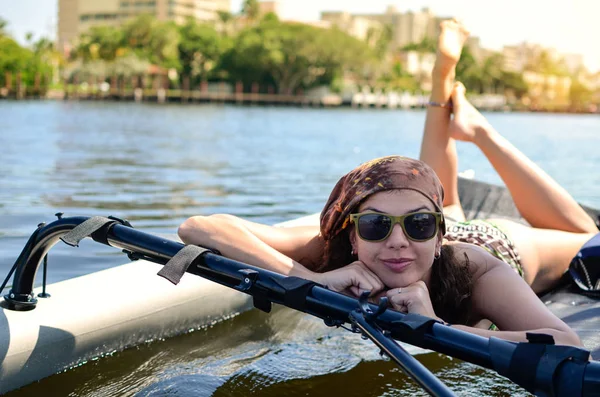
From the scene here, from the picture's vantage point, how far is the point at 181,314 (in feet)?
13.4

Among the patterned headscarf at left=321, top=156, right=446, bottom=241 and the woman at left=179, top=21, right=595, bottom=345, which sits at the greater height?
the patterned headscarf at left=321, top=156, right=446, bottom=241

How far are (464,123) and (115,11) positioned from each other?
13792cm

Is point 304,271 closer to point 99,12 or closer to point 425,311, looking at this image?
point 425,311

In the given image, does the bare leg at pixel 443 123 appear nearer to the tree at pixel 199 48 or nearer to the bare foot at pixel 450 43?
the bare foot at pixel 450 43

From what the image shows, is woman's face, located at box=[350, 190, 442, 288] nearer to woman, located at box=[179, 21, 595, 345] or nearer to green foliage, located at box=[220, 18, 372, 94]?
woman, located at box=[179, 21, 595, 345]

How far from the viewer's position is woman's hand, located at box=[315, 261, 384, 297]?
2605 millimetres

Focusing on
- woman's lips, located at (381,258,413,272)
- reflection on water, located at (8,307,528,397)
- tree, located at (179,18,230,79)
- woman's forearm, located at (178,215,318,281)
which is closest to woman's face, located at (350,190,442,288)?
woman's lips, located at (381,258,413,272)

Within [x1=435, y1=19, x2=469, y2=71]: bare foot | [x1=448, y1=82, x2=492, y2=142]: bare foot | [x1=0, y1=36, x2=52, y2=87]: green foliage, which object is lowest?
[x1=448, y1=82, x2=492, y2=142]: bare foot

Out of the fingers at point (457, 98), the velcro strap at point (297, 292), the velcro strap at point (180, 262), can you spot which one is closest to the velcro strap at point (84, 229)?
the velcro strap at point (180, 262)

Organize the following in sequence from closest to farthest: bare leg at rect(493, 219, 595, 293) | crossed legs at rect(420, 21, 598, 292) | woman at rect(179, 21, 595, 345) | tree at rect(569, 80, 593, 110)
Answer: woman at rect(179, 21, 595, 345) → bare leg at rect(493, 219, 595, 293) → crossed legs at rect(420, 21, 598, 292) → tree at rect(569, 80, 593, 110)

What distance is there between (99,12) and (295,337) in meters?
142

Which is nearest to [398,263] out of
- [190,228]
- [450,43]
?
[190,228]

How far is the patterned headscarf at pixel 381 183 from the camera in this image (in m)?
2.64

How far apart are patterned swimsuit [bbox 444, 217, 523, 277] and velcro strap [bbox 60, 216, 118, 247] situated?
1521 mm
